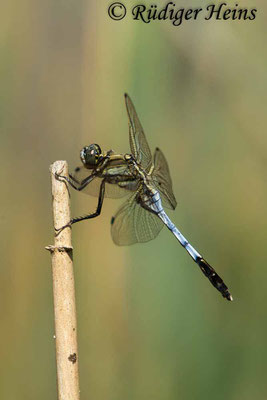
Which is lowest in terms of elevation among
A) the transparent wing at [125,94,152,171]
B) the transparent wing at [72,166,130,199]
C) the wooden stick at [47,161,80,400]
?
the wooden stick at [47,161,80,400]

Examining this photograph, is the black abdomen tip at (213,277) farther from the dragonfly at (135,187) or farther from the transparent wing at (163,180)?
the transparent wing at (163,180)

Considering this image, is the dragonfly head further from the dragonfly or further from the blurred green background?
the blurred green background

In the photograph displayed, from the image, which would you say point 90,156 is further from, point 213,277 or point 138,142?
point 213,277

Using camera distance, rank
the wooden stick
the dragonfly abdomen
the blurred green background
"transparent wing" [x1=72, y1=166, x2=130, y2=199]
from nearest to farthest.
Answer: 1. the wooden stick
2. "transparent wing" [x1=72, y1=166, x2=130, y2=199]
3. the dragonfly abdomen
4. the blurred green background

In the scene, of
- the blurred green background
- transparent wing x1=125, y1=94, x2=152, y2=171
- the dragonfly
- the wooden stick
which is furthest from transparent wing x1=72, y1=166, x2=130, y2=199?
the wooden stick

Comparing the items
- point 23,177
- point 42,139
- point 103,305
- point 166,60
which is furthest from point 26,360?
point 166,60

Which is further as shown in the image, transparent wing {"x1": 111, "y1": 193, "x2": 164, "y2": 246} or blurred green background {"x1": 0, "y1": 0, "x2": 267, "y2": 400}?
blurred green background {"x1": 0, "y1": 0, "x2": 267, "y2": 400}
